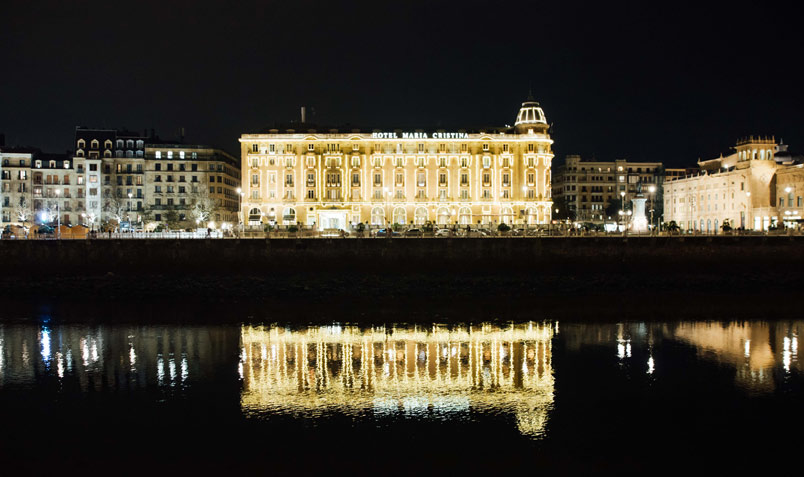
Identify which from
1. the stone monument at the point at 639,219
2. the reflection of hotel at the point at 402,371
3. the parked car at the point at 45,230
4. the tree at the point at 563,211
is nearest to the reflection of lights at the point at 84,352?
the reflection of hotel at the point at 402,371

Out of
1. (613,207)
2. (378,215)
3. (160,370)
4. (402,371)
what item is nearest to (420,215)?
(378,215)

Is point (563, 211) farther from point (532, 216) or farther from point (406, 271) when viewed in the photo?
point (406, 271)

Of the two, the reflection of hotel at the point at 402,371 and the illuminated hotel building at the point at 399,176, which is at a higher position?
the illuminated hotel building at the point at 399,176

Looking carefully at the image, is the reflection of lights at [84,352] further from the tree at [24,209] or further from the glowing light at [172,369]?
the tree at [24,209]

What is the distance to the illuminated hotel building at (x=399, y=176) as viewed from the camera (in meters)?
111

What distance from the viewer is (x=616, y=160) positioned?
180 meters

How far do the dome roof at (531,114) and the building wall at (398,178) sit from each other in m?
3.00

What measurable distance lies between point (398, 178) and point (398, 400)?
85.3 meters

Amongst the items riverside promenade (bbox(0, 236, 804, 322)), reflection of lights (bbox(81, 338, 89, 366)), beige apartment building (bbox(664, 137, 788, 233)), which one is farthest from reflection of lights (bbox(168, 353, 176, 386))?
beige apartment building (bbox(664, 137, 788, 233))

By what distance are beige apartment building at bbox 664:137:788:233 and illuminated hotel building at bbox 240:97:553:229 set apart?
28606 millimetres

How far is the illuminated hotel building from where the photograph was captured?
110812mm

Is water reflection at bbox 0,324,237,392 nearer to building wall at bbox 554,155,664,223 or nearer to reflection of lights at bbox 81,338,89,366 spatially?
reflection of lights at bbox 81,338,89,366

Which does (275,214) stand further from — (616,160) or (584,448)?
(616,160)

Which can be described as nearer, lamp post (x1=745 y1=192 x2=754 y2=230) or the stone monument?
the stone monument
